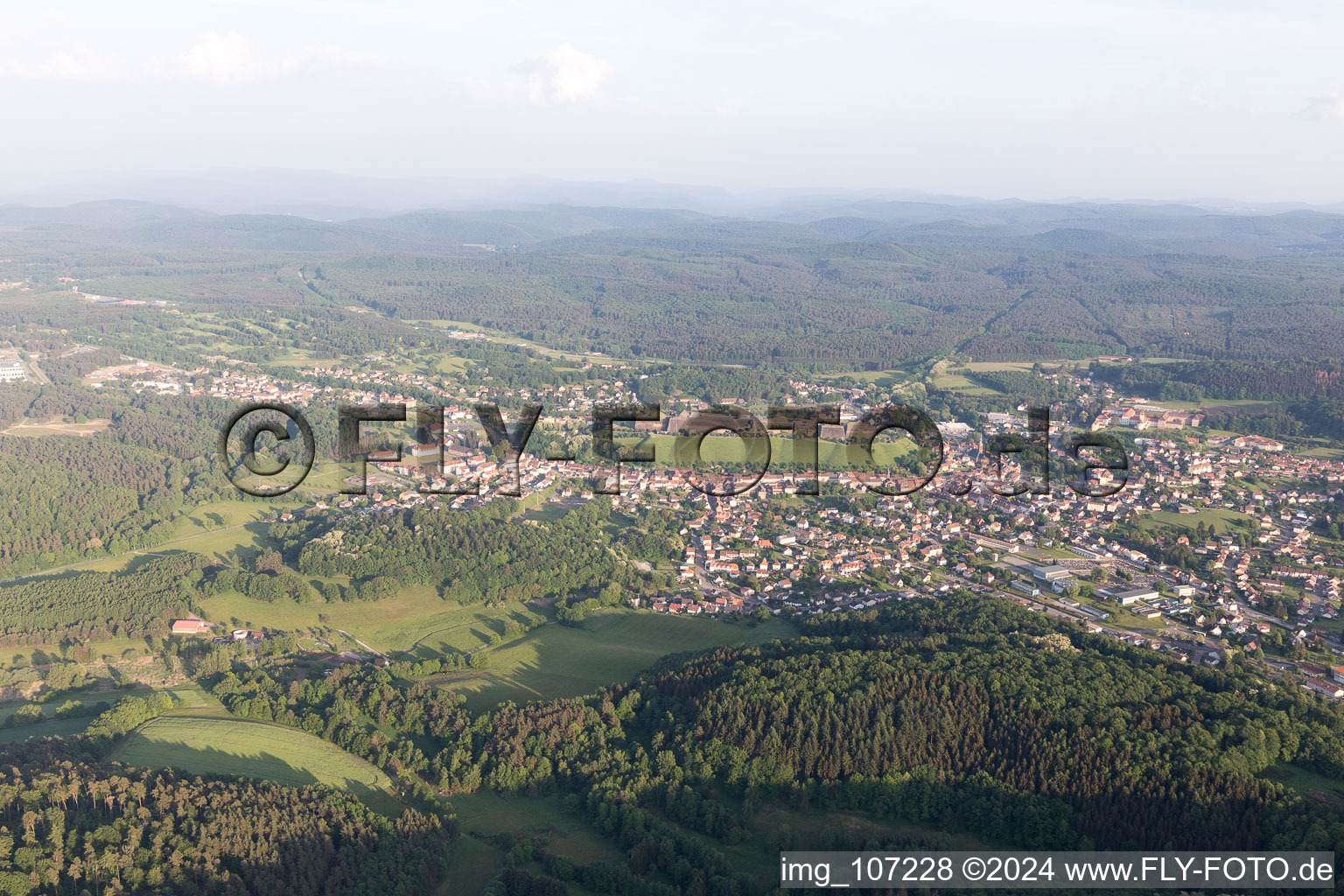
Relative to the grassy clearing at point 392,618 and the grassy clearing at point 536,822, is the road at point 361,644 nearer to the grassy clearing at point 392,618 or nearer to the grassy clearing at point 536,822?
the grassy clearing at point 392,618

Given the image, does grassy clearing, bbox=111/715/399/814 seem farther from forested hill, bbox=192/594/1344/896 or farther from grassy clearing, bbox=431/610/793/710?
grassy clearing, bbox=431/610/793/710

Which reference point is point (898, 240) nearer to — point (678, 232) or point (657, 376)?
point (678, 232)

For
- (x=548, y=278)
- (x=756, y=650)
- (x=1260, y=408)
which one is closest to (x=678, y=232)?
(x=548, y=278)

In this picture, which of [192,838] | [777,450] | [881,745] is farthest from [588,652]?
[777,450]

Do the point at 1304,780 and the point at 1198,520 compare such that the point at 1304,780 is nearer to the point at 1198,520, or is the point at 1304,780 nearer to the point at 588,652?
the point at 588,652

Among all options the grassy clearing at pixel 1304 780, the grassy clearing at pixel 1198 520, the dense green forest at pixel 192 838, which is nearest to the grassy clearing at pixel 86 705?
the dense green forest at pixel 192 838

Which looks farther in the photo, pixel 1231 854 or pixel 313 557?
pixel 313 557

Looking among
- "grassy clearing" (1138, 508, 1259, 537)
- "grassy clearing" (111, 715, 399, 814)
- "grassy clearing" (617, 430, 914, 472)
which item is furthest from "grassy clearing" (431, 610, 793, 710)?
"grassy clearing" (1138, 508, 1259, 537)
